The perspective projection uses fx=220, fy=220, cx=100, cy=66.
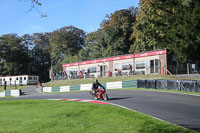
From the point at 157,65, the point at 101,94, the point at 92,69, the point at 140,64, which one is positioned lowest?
the point at 101,94

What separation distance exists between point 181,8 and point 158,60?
15682 millimetres

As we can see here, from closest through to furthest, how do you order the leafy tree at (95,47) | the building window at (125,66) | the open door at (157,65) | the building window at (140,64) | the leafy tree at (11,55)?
the open door at (157,65)
the building window at (140,64)
the building window at (125,66)
the leafy tree at (95,47)
the leafy tree at (11,55)

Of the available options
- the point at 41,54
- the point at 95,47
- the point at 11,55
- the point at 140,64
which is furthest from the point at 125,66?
the point at 41,54

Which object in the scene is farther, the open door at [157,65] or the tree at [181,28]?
the open door at [157,65]

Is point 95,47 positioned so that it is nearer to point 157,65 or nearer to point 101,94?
point 157,65

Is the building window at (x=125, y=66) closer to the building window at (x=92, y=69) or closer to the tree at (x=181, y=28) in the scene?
the building window at (x=92, y=69)

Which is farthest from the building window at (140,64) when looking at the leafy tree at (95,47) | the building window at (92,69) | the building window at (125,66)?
the leafy tree at (95,47)

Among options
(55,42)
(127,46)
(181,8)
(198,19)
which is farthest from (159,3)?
(55,42)

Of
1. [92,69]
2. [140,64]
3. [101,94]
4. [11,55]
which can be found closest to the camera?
[101,94]

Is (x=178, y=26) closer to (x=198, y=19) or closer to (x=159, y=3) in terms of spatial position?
(x=198, y=19)

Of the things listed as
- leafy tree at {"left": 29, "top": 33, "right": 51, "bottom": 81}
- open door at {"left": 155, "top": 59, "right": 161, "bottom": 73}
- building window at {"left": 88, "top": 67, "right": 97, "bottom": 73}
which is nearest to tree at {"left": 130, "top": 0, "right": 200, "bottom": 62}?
open door at {"left": 155, "top": 59, "right": 161, "bottom": 73}

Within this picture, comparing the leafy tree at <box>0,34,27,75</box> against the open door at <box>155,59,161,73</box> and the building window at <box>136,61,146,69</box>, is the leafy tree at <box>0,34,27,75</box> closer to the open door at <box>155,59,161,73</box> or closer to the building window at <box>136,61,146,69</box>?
the building window at <box>136,61,146,69</box>

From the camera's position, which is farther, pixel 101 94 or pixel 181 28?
pixel 101 94

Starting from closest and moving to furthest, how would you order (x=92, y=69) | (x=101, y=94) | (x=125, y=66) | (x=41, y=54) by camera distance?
(x=101, y=94) → (x=125, y=66) → (x=92, y=69) → (x=41, y=54)
